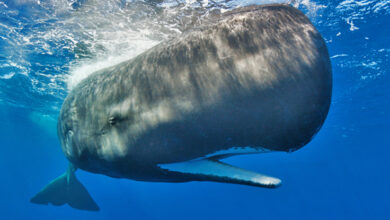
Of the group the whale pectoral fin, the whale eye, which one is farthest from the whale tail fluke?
the whale pectoral fin

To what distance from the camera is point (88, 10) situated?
7.35 metres

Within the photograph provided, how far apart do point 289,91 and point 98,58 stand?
36.9 ft

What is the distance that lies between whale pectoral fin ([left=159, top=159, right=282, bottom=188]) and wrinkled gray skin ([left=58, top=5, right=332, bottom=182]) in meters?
0.09

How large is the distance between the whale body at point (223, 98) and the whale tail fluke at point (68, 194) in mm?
7353

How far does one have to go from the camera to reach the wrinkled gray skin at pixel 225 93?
65.3 inches

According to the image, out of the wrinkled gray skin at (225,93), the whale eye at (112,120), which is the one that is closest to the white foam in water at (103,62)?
the whale eye at (112,120)

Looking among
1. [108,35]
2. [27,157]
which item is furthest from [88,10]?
[27,157]

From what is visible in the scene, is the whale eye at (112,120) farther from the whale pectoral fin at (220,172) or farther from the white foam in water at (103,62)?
the white foam in water at (103,62)

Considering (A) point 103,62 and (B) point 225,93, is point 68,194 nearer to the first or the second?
(A) point 103,62

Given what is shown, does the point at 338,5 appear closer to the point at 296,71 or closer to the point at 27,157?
the point at 296,71

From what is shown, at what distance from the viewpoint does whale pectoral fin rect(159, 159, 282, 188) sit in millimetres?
1741

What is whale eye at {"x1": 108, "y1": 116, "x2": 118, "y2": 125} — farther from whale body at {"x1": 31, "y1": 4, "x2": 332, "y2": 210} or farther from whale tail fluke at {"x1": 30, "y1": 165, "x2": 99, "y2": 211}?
whale tail fluke at {"x1": 30, "y1": 165, "x2": 99, "y2": 211}

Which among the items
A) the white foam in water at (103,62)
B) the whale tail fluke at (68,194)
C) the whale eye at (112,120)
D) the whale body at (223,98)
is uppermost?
the whale body at (223,98)

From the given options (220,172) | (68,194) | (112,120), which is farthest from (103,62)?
(220,172)
